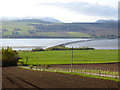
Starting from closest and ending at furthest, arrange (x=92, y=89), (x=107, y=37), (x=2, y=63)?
(x=92, y=89)
(x=2, y=63)
(x=107, y=37)

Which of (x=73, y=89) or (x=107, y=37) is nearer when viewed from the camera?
(x=73, y=89)

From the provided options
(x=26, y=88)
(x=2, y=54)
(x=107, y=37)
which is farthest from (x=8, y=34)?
(x=26, y=88)

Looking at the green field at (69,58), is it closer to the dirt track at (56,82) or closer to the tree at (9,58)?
the tree at (9,58)

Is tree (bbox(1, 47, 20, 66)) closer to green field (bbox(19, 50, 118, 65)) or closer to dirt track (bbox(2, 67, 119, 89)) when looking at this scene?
green field (bbox(19, 50, 118, 65))

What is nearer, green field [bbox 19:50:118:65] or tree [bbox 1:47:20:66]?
tree [bbox 1:47:20:66]

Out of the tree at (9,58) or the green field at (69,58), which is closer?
the tree at (9,58)

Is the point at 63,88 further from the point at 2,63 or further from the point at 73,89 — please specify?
the point at 2,63

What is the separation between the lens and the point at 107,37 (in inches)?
7416

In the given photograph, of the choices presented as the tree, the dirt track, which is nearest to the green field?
the tree

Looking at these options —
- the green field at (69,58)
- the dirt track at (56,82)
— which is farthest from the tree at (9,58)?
the dirt track at (56,82)

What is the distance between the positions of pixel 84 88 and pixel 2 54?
5003 centimetres

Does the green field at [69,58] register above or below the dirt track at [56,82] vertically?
below

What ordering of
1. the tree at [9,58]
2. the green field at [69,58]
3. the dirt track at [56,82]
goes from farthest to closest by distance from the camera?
1. the green field at [69,58]
2. the tree at [9,58]
3. the dirt track at [56,82]

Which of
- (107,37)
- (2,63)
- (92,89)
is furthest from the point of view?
(107,37)
